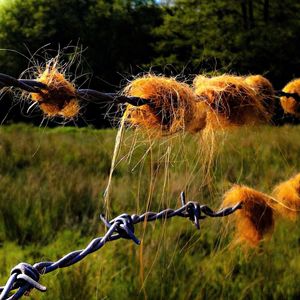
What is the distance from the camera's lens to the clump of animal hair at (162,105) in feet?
3.89

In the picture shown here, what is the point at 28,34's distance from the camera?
1188 inches

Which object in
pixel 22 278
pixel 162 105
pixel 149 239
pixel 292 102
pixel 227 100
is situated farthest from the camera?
pixel 149 239

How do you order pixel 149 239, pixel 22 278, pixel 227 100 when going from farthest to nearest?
pixel 149 239
pixel 227 100
pixel 22 278

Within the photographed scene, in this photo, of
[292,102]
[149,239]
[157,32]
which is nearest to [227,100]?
[292,102]

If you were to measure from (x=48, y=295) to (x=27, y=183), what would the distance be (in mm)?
2349

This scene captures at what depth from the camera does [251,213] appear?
73.2 inches

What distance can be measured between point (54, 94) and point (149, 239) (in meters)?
2.05

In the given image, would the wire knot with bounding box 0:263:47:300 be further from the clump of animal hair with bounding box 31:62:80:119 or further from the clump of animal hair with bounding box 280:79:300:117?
the clump of animal hair with bounding box 280:79:300:117

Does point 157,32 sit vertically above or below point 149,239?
above

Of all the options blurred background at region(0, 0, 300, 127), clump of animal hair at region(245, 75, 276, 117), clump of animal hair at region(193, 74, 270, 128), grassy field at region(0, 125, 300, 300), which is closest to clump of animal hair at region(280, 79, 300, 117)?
→ grassy field at region(0, 125, 300, 300)

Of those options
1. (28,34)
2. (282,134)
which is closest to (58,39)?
(28,34)

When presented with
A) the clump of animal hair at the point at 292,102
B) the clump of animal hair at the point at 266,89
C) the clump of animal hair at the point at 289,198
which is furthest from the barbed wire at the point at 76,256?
the clump of animal hair at the point at 292,102

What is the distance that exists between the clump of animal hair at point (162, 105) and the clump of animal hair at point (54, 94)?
17cm

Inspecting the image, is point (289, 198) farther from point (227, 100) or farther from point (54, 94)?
point (54, 94)
